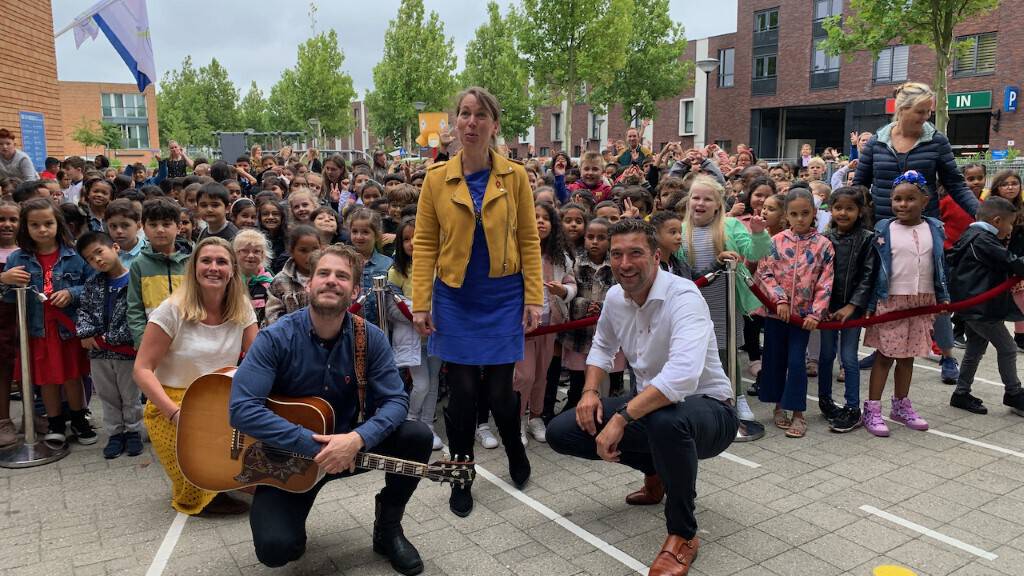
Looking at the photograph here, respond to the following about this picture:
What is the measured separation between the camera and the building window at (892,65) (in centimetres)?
3559

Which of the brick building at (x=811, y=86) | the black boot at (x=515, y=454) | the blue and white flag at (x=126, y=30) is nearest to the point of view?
the black boot at (x=515, y=454)

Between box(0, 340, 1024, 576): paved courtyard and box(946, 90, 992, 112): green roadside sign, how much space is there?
33.2 metres

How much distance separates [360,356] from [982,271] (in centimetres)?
503

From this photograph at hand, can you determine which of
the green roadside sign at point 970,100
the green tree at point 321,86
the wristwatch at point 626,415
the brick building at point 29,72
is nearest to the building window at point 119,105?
the green tree at point 321,86

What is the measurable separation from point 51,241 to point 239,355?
6.70 ft

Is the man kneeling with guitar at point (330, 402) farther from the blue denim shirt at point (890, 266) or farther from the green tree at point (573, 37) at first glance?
the green tree at point (573, 37)

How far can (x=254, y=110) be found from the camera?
222 ft

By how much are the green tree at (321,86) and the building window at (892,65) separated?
2892cm

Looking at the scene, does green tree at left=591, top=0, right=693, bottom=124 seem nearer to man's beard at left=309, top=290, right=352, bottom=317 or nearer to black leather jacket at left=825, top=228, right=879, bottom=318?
black leather jacket at left=825, top=228, right=879, bottom=318

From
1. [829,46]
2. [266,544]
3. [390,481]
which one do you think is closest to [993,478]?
[390,481]

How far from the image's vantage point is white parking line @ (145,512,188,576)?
363 cm

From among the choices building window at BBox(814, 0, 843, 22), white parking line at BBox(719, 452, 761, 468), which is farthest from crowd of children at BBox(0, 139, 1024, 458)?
building window at BBox(814, 0, 843, 22)

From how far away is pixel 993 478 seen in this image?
182 inches

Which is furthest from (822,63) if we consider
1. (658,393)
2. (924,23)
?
(658,393)
